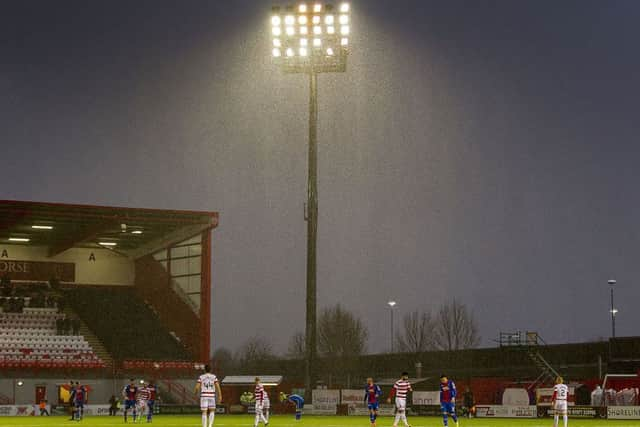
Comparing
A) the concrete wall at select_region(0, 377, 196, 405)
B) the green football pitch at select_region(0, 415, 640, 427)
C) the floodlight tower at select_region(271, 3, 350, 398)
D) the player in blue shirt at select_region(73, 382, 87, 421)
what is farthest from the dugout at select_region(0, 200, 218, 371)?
the green football pitch at select_region(0, 415, 640, 427)

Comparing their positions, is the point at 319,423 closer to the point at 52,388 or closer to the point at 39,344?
the point at 52,388

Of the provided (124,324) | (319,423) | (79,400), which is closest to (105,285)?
(124,324)

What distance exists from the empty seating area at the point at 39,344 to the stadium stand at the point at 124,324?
7.36ft

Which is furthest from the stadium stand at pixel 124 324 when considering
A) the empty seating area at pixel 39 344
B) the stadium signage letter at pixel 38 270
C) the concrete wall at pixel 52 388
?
the concrete wall at pixel 52 388

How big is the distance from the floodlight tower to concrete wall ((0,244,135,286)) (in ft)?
83.0

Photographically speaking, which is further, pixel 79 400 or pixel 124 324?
pixel 124 324

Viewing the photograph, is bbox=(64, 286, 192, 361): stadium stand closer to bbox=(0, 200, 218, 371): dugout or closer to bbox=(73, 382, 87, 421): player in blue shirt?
bbox=(0, 200, 218, 371): dugout

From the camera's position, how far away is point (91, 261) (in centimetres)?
7756

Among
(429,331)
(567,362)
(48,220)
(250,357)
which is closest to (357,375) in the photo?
(429,331)

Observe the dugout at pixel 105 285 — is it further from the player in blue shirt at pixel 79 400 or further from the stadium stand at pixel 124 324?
the player in blue shirt at pixel 79 400

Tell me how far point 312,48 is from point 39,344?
27.1 metres

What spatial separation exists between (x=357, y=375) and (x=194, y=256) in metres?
34.3

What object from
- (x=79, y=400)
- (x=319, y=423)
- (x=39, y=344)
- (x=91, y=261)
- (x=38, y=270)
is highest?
(x=91, y=261)

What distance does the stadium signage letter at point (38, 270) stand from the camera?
74.4 metres
